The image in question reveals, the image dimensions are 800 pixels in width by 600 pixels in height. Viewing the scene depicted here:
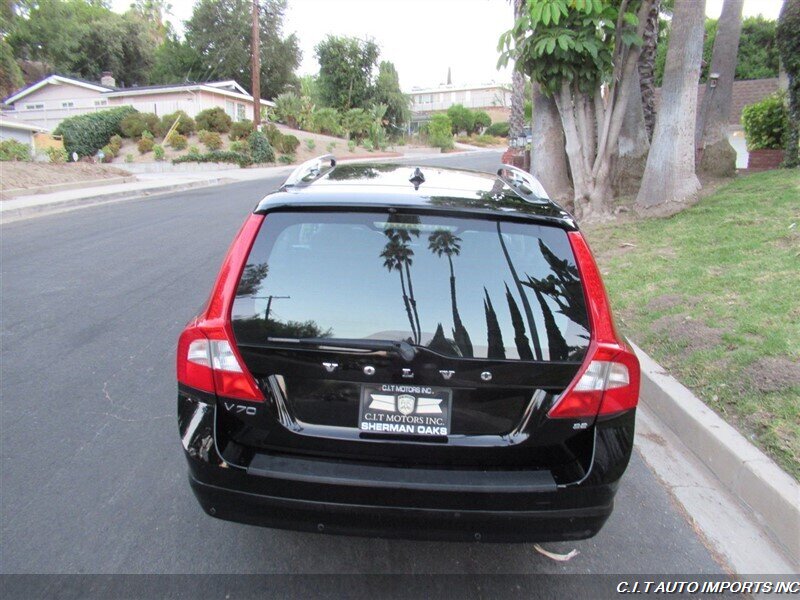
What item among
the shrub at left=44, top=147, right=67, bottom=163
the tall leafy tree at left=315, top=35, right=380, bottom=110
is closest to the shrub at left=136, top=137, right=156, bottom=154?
the shrub at left=44, top=147, right=67, bottom=163

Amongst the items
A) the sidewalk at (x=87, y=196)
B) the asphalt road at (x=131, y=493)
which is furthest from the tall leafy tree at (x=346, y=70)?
the asphalt road at (x=131, y=493)

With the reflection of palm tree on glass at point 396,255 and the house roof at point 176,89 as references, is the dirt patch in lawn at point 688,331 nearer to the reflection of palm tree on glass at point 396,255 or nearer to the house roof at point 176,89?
the reflection of palm tree on glass at point 396,255

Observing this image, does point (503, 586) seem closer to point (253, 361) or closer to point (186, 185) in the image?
point (253, 361)

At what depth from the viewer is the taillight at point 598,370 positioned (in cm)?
254

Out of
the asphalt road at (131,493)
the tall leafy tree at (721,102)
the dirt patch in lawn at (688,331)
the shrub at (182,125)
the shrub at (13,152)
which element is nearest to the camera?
the asphalt road at (131,493)

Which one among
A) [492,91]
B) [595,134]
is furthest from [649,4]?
[492,91]

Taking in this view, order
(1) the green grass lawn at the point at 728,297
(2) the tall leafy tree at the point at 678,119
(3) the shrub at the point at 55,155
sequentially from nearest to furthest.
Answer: (1) the green grass lawn at the point at 728,297
(2) the tall leafy tree at the point at 678,119
(3) the shrub at the point at 55,155

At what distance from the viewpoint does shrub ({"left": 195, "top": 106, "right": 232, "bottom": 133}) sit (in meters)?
36.5

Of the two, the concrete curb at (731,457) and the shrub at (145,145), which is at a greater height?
the shrub at (145,145)

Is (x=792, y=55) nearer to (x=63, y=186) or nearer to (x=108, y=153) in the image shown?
(x=63, y=186)

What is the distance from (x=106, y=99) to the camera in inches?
1745

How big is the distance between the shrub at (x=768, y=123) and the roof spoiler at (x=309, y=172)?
11.2 m

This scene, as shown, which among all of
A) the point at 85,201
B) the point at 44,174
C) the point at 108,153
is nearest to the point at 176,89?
the point at 108,153

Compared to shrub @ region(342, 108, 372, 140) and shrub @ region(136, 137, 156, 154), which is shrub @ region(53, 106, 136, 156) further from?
shrub @ region(342, 108, 372, 140)
